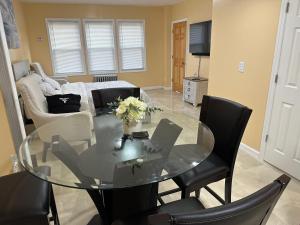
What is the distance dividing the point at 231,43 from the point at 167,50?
4.09m

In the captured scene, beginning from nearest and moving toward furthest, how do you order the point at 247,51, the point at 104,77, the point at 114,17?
the point at 247,51 < the point at 114,17 < the point at 104,77

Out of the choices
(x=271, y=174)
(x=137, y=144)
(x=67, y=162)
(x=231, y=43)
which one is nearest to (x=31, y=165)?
(x=67, y=162)

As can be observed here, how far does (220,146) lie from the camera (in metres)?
1.77

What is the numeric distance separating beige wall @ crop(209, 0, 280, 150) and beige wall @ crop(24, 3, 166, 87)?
377cm

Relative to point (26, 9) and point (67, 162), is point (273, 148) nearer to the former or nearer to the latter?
point (67, 162)

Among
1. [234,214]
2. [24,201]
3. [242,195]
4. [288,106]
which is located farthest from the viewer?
[288,106]

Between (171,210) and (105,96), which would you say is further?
(105,96)

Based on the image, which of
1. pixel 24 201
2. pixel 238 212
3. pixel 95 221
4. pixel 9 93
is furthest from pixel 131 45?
pixel 238 212

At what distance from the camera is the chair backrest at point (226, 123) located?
1.58 m

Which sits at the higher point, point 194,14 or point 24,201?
point 194,14

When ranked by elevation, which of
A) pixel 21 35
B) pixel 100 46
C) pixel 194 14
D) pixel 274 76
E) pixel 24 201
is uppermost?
pixel 194 14

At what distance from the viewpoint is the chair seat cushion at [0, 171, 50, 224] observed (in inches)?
44.6

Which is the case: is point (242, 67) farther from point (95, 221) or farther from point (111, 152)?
point (95, 221)

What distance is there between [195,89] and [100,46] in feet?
10.3
